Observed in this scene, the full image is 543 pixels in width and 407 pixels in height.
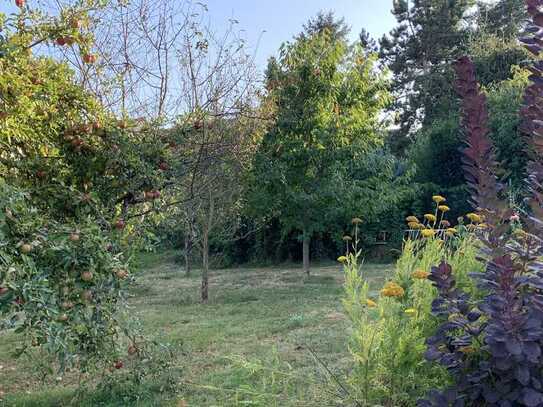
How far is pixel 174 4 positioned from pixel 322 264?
929cm

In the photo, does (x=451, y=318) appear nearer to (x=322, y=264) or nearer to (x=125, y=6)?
(x=125, y=6)

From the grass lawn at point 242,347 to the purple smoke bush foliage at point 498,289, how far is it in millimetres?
614

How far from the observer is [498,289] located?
1.47m

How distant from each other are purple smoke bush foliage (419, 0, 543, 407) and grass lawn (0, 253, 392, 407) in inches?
24.2

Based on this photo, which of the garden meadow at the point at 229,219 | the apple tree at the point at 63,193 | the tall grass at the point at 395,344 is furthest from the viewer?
the apple tree at the point at 63,193

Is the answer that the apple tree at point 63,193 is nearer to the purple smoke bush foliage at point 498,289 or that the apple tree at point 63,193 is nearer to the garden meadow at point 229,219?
the garden meadow at point 229,219

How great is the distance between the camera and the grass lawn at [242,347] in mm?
2504

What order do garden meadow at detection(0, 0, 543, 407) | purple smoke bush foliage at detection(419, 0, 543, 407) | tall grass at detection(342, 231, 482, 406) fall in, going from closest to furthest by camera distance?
purple smoke bush foliage at detection(419, 0, 543, 407) < garden meadow at detection(0, 0, 543, 407) < tall grass at detection(342, 231, 482, 406)

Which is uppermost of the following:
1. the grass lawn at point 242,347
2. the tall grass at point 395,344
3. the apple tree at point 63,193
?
the apple tree at point 63,193

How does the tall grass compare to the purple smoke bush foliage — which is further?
the tall grass

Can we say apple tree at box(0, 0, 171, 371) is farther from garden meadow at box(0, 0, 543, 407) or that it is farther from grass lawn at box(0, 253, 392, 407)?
grass lawn at box(0, 253, 392, 407)

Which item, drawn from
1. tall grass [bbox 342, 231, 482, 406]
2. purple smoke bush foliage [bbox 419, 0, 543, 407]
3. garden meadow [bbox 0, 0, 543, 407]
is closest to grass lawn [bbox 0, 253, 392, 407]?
garden meadow [bbox 0, 0, 543, 407]

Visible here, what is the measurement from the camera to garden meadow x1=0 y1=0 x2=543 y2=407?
5.23 ft

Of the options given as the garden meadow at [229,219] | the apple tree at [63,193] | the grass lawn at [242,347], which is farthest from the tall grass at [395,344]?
the apple tree at [63,193]
